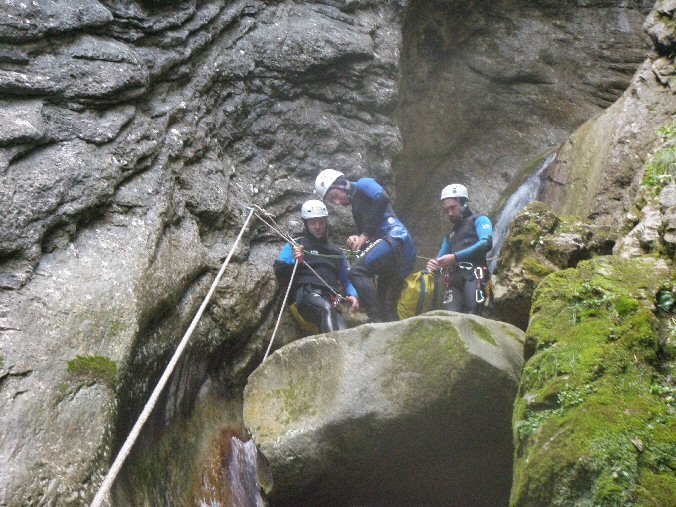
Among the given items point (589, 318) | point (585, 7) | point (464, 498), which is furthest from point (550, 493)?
point (585, 7)

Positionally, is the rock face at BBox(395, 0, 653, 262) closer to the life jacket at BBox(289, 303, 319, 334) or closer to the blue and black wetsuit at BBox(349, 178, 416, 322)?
the blue and black wetsuit at BBox(349, 178, 416, 322)

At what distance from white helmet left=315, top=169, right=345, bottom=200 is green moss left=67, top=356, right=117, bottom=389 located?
5033 millimetres

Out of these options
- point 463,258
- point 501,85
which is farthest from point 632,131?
point 501,85

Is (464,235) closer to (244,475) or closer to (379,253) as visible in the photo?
(379,253)

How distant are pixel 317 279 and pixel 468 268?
2.10 meters

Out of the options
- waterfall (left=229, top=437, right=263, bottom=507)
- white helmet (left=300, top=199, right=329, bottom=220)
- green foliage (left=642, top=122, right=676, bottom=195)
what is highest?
green foliage (left=642, top=122, right=676, bottom=195)

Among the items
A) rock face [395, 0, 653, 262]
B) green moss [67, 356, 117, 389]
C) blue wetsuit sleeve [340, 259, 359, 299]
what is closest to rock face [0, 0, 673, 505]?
green moss [67, 356, 117, 389]

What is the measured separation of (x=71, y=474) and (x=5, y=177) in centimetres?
266

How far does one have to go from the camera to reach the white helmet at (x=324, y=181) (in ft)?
31.2

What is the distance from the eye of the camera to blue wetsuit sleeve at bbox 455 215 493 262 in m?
8.95

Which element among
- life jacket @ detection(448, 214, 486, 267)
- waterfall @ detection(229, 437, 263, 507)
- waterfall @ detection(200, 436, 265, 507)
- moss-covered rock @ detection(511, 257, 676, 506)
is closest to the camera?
moss-covered rock @ detection(511, 257, 676, 506)

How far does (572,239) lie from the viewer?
22.3 ft

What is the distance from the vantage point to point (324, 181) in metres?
9.55

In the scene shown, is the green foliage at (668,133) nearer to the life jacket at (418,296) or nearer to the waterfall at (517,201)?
the life jacket at (418,296)
